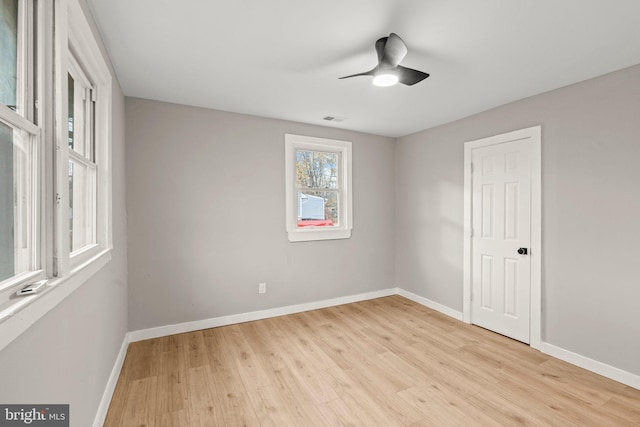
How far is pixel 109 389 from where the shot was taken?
6.88 feet

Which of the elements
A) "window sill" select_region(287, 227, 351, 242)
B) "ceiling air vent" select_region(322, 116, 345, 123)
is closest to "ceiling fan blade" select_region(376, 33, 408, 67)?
"ceiling air vent" select_region(322, 116, 345, 123)

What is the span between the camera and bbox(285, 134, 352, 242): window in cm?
387

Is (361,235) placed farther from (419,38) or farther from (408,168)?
(419,38)

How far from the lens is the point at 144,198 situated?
10.2 feet

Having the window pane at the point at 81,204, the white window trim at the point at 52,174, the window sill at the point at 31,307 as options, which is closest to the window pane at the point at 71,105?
the window pane at the point at 81,204

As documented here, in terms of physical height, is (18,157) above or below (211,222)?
above

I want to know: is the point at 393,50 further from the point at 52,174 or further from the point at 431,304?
the point at 431,304

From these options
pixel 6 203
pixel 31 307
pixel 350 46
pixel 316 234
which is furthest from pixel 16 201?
pixel 316 234

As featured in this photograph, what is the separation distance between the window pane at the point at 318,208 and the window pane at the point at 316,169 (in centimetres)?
12

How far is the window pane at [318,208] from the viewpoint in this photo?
406 cm

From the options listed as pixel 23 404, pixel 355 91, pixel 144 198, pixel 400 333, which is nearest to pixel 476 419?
pixel 400 333

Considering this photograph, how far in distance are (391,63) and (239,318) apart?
3124 mm

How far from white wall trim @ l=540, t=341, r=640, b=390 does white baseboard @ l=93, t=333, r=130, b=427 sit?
3691mm

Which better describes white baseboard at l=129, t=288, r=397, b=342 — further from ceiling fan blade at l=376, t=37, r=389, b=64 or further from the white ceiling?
ceiling fan blade at l=376, t=37, r=389, b=64
